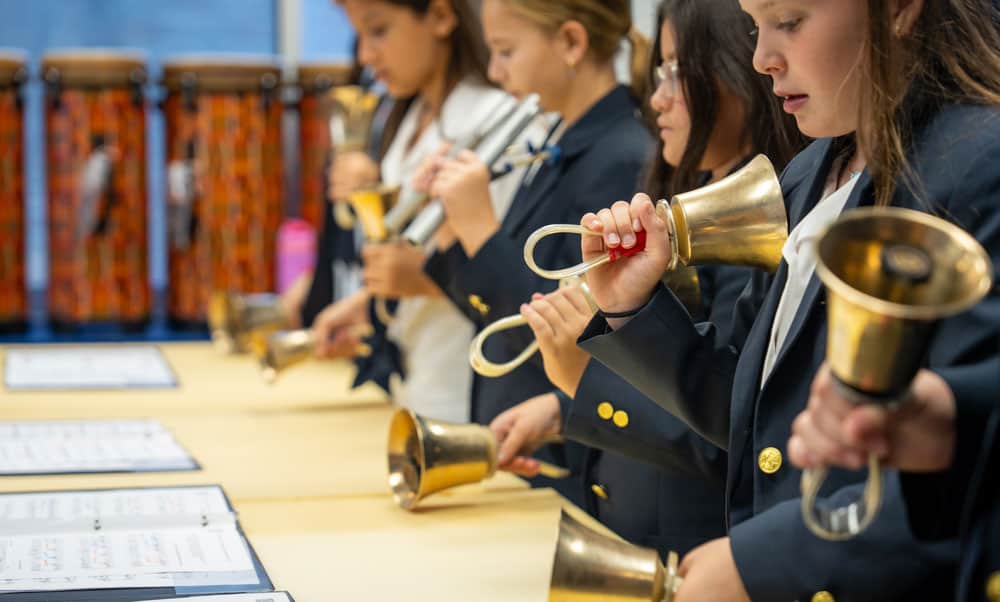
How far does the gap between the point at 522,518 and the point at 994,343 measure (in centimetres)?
83

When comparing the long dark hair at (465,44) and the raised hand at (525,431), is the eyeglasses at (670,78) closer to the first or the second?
the raised hand at (525,431)

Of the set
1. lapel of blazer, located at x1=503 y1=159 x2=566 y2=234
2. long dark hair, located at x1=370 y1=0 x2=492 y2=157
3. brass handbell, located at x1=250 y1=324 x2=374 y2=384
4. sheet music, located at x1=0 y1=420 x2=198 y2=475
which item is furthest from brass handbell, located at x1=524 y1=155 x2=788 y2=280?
brass handbell, located at x1=250 y1=324 x2=374 y2=384

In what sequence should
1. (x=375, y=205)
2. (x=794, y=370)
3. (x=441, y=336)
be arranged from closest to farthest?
(x=794, y=370)
(x=375, y=205)
(x=441, y=336)

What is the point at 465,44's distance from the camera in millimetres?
2627

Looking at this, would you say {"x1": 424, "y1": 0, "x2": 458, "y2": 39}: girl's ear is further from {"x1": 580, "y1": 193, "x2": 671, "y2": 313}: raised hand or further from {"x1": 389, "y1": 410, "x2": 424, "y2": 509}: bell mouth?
{"x1": 580, "y1": 193, "x2": 671, "y2": 313}: raised hand

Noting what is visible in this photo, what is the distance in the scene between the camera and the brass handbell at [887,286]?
776 mm

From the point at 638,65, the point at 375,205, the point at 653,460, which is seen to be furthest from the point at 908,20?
the point at 375,205

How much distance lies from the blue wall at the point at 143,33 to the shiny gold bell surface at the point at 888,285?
5351 mm

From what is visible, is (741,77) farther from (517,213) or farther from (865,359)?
(865,359)

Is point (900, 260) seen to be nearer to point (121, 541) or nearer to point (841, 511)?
point (841, 511)

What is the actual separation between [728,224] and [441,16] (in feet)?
4.73

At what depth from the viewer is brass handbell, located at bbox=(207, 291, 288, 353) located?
10.9 feet

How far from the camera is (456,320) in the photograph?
2531mm

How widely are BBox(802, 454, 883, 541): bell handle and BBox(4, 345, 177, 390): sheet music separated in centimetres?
208
